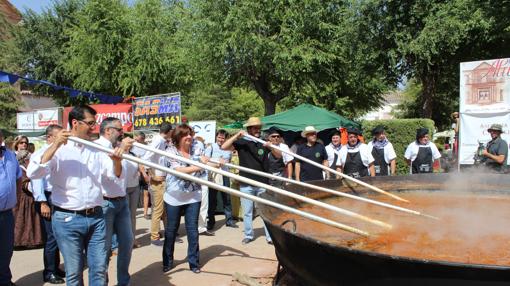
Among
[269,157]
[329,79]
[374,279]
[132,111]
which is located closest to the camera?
[374,279]

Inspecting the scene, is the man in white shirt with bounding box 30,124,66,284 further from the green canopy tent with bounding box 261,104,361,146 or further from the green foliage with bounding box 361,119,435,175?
the green foliage with bounding box 361,119,435,175

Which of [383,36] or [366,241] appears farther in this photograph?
[383,36]

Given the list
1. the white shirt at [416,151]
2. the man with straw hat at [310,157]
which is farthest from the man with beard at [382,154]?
the man with straw hat at [310,157]

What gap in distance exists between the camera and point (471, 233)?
366 centimetres

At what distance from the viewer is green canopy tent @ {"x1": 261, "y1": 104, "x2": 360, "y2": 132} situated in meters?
13.6

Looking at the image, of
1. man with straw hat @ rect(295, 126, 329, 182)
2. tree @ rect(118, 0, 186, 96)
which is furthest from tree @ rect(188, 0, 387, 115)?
man with straw hat @ rect(295, 126, 329, 182)

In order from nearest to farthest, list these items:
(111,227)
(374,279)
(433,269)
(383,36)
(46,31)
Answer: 1. (433,269)
2. (374,279)
3. (111,227)
4. (383,36)
5. (46,31)

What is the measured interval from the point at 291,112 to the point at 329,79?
10.0m

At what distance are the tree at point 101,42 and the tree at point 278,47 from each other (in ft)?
12.4

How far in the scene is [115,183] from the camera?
4438 millimetres

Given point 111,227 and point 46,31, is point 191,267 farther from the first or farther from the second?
point 46,31

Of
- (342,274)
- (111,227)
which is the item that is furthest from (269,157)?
(342,274)

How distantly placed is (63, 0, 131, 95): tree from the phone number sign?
36.9ft

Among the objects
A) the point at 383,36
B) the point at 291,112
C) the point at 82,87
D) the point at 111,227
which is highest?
the point at 383,36
